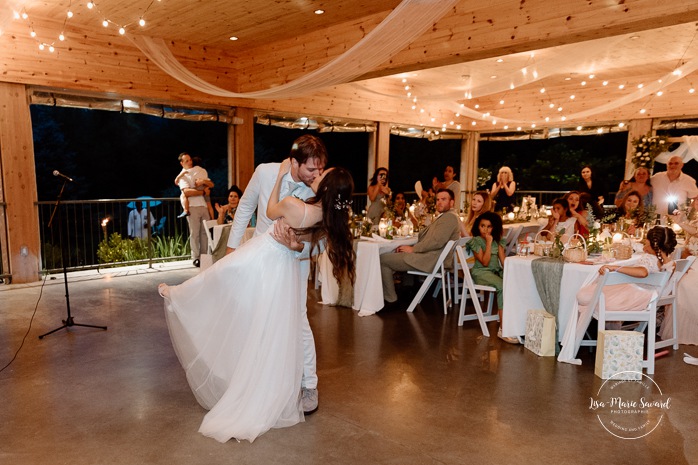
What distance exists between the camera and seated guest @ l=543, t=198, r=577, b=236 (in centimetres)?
601

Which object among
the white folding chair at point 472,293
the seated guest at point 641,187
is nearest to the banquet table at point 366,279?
the white folding chair at point 472,293

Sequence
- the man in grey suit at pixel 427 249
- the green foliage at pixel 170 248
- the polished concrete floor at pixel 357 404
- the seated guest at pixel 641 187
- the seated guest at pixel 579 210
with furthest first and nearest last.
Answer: the green foliage at pixel 170 248 < the seated guest at pixel 641 187 < the seated guest at pixel 579 210 < the man in grey suit at pixel 427 249 < the polished concrete floor at pixel 357 404

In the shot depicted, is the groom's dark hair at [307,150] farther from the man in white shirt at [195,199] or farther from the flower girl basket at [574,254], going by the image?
the man in white shirt at [195,199]

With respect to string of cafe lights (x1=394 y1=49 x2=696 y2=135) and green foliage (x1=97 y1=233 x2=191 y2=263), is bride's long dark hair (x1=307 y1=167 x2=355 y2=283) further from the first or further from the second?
green foliage (x1=97 y1=233 x2=191 y2=263)

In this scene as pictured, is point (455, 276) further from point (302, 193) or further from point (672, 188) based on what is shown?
point (672, 188)

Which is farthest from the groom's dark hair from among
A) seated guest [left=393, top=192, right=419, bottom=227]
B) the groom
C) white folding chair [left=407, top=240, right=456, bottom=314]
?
seated guest [left=393, top=192, right=419, bottom=227]

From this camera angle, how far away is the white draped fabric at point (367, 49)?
4.65 m

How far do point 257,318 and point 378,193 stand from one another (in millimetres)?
4924

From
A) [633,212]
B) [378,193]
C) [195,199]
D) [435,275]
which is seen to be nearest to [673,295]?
[435,275]

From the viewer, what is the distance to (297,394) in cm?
320

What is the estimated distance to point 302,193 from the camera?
10.8 feet

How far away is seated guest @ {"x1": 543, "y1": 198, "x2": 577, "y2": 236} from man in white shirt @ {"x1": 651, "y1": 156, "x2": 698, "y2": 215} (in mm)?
2525

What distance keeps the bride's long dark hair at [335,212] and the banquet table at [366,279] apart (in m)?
2.78

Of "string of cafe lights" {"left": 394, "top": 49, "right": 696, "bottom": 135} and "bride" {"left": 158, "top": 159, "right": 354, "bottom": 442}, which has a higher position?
"string of cafe lights" {"left": 394, "top": 49, "right": 696, "bottom": 135}
